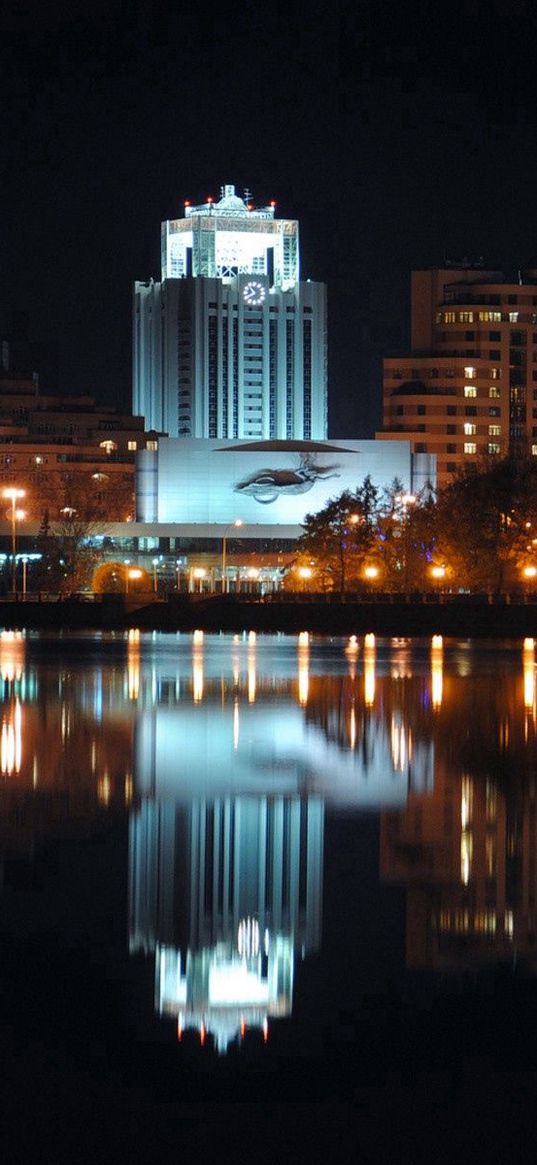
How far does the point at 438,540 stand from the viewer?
74688mm

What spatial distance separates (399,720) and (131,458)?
107759mm

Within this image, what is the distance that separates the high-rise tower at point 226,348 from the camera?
572 ft

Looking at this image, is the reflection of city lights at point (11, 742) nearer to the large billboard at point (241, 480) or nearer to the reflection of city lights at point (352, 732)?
the reflection of city lights at point (352, 732)

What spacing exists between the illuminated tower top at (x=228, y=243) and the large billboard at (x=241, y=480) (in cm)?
7349

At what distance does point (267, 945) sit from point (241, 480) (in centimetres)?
10362

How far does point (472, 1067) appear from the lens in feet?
20.8

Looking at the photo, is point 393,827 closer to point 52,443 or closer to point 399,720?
point 399,720

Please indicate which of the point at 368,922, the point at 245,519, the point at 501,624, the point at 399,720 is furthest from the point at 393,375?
the point at 368,922

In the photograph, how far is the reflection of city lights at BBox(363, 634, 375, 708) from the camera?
23938 millimetres

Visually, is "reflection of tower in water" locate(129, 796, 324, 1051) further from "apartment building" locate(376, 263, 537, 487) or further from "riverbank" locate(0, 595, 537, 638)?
"apartment building" locate(376, 263, 537, 487)

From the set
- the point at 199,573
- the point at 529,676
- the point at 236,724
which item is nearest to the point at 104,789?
the point at 236,724

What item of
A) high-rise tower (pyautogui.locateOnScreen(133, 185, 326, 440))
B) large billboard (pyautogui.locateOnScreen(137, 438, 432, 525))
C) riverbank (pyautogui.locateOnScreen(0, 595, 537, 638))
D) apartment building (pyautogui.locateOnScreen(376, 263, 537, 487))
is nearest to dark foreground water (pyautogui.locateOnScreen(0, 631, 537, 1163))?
riverbank (pyautogui.locateOnScreen(0, 595, 537, 638))

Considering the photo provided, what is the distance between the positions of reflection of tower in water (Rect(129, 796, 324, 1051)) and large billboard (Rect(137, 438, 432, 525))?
97717mm

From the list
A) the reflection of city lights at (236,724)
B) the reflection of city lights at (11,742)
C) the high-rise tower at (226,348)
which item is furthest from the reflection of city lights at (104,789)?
the high-rise tower at (226,348)
